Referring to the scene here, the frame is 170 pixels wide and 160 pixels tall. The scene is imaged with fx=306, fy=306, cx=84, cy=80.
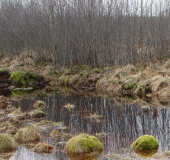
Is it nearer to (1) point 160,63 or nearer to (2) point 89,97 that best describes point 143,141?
(2) point 89,97

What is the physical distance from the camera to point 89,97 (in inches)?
1056

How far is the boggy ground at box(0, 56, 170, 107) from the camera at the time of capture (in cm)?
2435

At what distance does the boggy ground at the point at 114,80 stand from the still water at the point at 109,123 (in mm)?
2068

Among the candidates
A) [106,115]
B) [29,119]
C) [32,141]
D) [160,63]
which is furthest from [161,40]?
[32,141]

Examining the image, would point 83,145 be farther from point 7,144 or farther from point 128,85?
point 128,85

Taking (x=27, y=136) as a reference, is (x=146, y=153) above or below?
below

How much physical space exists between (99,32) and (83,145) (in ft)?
80.3

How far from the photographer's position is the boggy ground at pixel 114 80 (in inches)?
959

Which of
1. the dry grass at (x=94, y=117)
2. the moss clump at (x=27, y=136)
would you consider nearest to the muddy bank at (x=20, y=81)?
the dry grass at (x=94, y=117)

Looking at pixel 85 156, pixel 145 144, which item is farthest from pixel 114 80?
pixel 85 156

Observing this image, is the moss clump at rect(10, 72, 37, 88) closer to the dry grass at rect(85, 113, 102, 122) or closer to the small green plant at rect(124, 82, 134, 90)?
the small green plant at rect(124, 82, 134, 90)

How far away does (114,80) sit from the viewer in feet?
95.4

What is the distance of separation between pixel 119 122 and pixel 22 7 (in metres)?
41.7

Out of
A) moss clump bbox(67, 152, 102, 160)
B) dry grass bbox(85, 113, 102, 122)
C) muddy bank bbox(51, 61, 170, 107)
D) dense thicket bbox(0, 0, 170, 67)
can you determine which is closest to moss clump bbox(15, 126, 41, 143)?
moss clump bbox(67, 152, 102, 160)
